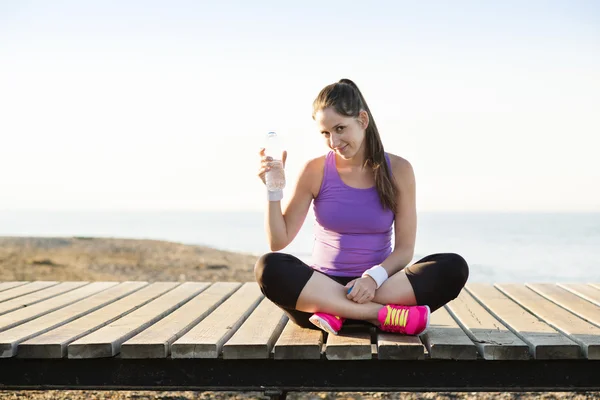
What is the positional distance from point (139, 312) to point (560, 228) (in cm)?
2986

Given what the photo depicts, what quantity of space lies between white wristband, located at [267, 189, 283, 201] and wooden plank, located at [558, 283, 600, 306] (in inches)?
83.9

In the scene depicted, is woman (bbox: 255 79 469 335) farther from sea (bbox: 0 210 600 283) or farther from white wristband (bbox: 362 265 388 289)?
sea (bbox: 0 210 600 283)

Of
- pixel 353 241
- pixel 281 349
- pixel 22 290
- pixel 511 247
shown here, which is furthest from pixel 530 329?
pixel 511 247

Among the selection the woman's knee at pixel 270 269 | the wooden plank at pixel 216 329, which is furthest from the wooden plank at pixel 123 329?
the woman's knee at pixel 270 269

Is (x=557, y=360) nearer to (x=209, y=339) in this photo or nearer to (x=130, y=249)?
(x=209, y=339)

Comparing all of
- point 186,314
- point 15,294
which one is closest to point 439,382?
point 186,314

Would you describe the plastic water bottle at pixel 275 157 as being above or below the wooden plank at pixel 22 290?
above

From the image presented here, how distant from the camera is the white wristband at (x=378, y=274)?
326 centimetres

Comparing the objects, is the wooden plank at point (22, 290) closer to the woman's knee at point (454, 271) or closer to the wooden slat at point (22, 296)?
the wooden slat at point (22, 296)

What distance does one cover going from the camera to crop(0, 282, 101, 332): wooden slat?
3.65m

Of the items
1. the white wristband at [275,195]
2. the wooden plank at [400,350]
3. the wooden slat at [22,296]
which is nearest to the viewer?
the wooden plank at [400,350]

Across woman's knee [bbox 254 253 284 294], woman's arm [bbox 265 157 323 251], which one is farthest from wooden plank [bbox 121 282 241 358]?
woman's arm [bbox 265 157 323 251]

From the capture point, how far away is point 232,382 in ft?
10.0

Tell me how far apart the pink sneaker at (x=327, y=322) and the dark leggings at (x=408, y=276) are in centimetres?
15
